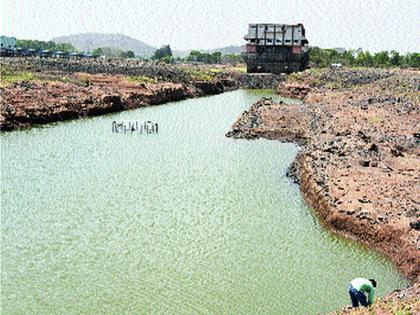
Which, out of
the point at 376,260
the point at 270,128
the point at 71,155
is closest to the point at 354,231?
the point at 376,260

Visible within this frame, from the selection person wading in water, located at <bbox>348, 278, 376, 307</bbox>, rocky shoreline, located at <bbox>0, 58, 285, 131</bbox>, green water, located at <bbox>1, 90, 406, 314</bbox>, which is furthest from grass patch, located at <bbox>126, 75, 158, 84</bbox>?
person wading in water, located at <bbox>348, 278, 376, 307</bbox>

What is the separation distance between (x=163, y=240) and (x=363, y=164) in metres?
14.0

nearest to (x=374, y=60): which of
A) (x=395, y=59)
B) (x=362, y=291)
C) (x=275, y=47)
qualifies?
(x=395, y=59)

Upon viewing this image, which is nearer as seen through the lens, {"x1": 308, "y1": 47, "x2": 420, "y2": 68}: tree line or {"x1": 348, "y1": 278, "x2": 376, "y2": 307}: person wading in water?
{"x1": 348, "y1": 278, "x2": 376, "y2": 307}: person wading in water

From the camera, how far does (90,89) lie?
64.4 metres

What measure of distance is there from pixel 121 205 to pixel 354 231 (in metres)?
10.5

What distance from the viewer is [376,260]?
64.6 ft

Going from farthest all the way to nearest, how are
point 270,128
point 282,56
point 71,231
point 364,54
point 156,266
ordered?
point 364,54
point 282,56
point 270,128
point 71,231
point 156,266

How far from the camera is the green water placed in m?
16.4

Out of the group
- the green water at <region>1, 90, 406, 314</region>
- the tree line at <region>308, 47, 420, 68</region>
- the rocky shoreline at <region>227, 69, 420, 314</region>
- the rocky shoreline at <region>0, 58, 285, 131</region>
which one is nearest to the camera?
the green water at <region>1, 90, 406, 314</region>

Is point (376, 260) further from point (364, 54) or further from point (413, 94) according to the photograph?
point (364, 54)

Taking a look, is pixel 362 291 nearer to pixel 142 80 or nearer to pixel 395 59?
pixel 142 80

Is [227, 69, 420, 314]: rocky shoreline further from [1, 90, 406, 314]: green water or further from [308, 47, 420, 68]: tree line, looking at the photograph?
[308, 47, 420, 68]: tree line

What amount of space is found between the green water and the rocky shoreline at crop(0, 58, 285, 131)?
1211 centimetres
